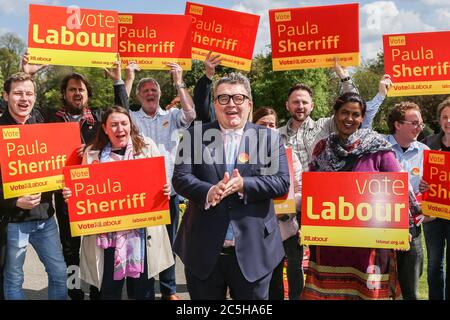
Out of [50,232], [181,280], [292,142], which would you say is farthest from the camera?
[181,280]

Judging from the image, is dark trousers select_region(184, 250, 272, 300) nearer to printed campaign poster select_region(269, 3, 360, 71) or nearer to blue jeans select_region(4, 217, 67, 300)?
blue jeans select_region(4, 217, 67, 300)

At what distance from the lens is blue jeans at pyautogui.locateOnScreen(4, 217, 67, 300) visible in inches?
179

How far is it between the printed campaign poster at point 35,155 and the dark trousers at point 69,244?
747 millimetres

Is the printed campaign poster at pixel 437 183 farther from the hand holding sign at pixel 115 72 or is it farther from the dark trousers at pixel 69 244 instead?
the dark trousers at pixel 69 244

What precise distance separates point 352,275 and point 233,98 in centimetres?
167

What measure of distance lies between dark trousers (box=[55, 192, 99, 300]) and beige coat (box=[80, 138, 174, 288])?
969 mm

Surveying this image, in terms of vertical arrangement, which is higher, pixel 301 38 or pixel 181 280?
pixel 301 38

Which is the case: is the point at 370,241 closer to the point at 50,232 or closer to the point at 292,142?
the point at 292,142

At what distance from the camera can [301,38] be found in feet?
18.8

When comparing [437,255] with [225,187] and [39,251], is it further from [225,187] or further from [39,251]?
[39,251]

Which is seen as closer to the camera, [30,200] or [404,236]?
[404,236]

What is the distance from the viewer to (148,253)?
14.4 feet

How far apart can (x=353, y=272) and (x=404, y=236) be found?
0.48 meters
